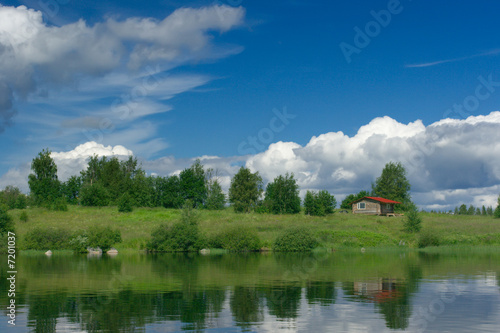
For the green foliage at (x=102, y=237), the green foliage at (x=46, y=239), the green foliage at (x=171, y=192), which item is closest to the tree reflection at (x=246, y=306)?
the green foliage at (x=102, y=237)

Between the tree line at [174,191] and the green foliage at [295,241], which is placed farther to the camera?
the tree line at [174,191]

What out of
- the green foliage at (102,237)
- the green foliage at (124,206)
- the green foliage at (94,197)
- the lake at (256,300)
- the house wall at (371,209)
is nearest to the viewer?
the lake at (256,300)

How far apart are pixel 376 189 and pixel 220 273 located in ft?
384

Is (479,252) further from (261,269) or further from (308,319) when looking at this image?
(308,319)

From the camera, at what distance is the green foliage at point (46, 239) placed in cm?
7100

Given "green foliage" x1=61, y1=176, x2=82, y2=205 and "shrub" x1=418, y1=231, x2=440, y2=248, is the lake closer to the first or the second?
"shrub" x1=418, y1=231, x2=440, y2=248

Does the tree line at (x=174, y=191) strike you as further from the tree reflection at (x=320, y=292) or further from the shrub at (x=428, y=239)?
the tree reflection at (x=320, y=292)

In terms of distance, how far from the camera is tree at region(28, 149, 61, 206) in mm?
122812

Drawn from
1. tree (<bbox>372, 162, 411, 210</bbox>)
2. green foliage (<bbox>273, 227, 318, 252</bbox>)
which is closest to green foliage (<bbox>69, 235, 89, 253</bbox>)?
green foliage (<bbox>273, 227, 318, 252</bbox>)

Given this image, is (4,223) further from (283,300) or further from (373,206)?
(373,206)

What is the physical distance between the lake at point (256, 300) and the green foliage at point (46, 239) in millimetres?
29713

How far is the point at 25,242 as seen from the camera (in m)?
71.0

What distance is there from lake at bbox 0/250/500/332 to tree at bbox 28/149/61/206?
283 feet

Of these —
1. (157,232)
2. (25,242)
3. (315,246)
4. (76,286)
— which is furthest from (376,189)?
(76,286)
